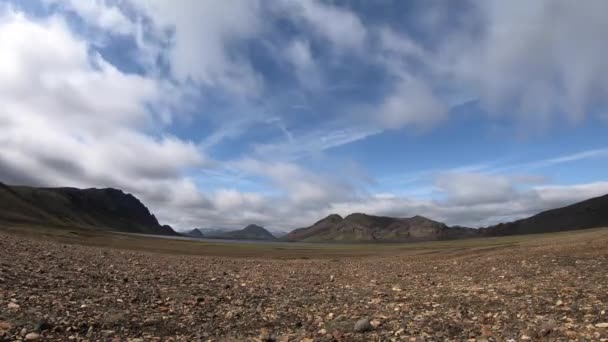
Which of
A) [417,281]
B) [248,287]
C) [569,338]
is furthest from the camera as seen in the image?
[417,281]

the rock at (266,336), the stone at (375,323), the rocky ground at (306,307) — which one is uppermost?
the rocky ground at (306,307)

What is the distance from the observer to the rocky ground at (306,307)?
10.7 meters

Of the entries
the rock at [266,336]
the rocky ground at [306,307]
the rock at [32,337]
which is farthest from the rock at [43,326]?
the rock at [266,336]

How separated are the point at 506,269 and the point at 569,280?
18.4ft

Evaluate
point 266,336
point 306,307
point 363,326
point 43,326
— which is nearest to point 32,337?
point 43,326

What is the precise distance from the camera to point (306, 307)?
1554 centimetres

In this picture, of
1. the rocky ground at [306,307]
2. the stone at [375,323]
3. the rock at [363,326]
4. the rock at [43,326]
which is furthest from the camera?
the stone at [375,323]

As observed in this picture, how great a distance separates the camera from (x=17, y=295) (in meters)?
13.7

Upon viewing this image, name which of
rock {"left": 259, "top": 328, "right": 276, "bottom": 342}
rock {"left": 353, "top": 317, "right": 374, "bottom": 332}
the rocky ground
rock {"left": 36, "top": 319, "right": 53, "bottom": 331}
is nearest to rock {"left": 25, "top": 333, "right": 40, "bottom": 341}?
the rocky ground

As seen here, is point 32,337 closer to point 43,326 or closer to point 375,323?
point 43,326

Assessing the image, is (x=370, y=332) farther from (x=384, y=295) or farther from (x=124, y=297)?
(x=124, y=297)

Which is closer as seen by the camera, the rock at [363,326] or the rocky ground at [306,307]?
the rocky ground at [306,307]

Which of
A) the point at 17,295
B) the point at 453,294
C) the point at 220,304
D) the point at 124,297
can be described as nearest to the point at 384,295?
the point at 453,294

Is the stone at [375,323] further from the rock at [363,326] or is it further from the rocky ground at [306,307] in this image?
the rock at [363,326]
